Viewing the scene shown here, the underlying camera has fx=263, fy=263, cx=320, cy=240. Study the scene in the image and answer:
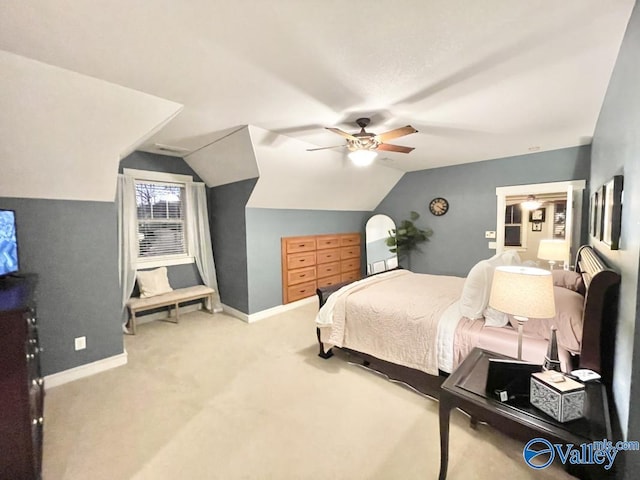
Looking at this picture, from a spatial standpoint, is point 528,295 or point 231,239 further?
point 231,239

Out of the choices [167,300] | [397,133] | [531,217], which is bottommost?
[167,300]

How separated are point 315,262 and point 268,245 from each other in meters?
1.15

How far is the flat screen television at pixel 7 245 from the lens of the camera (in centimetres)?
201

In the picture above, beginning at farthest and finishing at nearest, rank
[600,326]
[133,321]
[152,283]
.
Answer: [152,283] < [133,321] < [600,326]

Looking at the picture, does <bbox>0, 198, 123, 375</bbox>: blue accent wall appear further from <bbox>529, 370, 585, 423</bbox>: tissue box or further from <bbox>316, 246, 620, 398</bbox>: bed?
<bbox>529, 370, 585, 423</bbox>: tissue box

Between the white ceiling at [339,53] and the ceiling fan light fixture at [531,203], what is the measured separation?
3.52 meters

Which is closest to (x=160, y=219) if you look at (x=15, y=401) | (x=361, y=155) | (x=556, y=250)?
(x=15, y=401)

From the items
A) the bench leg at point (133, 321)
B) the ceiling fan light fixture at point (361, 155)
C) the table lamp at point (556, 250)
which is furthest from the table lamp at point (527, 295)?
the bench leg at point (133, 321)

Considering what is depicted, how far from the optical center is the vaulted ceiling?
4.69ft

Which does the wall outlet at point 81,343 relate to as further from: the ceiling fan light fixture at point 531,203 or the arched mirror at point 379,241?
the ceiling fan light fixture at point 531,203

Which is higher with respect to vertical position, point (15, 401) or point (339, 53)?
point (339, 53)

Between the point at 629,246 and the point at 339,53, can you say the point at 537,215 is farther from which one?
the point at 339,53

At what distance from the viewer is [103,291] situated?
2.89 metres

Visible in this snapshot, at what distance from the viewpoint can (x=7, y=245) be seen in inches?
81.1
